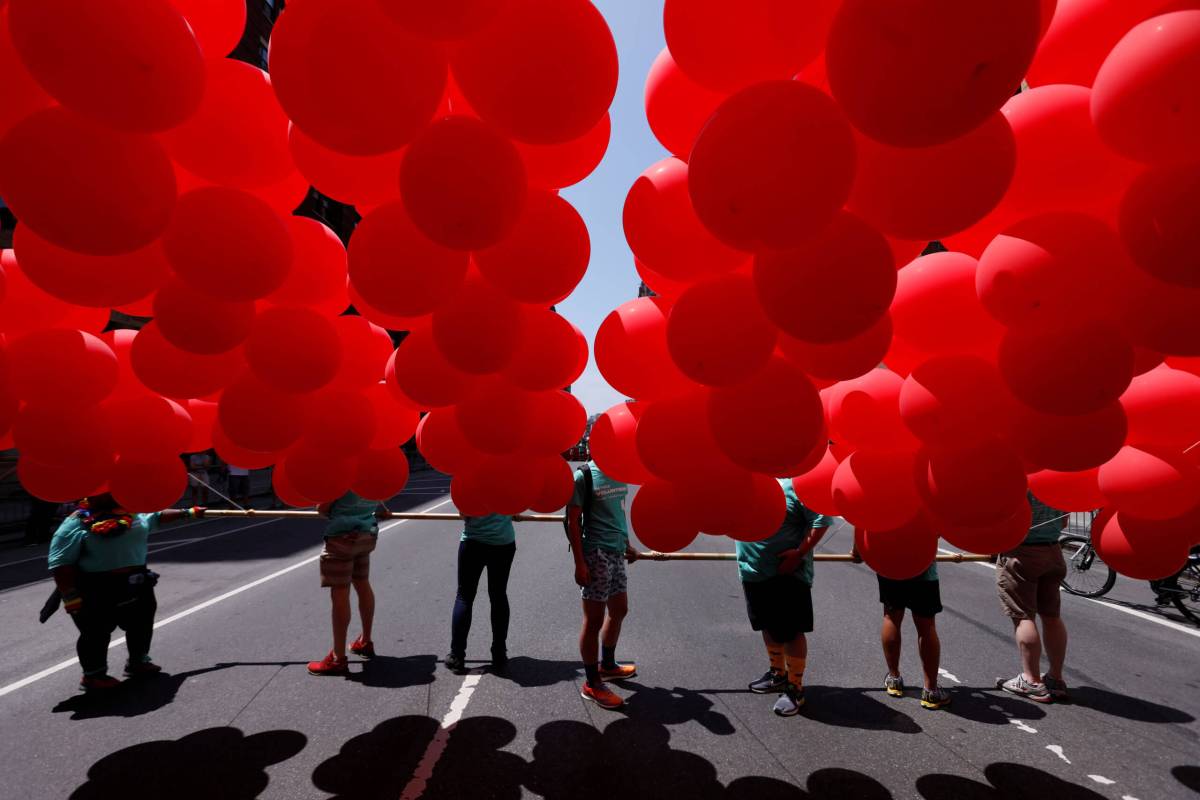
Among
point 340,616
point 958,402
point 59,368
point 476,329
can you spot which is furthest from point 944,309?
point 340,616

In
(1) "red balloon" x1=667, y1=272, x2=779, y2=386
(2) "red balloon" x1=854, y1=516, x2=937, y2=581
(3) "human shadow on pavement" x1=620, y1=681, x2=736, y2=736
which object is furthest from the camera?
(3) "human shadow on pavement" x1=620, y1=681, x2=736, y2=736

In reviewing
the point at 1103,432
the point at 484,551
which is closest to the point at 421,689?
the point at 484,551

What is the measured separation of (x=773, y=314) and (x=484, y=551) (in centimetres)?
373

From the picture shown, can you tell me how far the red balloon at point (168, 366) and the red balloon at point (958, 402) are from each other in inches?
91.9

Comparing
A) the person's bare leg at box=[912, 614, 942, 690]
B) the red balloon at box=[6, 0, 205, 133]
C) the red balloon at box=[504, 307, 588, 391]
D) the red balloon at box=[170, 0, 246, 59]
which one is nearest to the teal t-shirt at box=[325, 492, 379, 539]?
the red balloon at box=[504, 307, 588, 391]

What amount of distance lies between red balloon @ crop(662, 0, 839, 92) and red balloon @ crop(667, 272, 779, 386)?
523 millimetres

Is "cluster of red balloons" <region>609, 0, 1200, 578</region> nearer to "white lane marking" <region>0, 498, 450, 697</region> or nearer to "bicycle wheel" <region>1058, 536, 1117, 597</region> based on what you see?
"white lane marking" <region>0, 498, 450, 697</region>

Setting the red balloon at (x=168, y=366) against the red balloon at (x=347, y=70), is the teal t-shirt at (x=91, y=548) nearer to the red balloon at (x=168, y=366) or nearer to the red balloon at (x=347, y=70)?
the red balloon at (x=168, y=366)

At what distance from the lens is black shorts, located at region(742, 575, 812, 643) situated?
146 inches

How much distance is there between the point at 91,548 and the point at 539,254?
15.2 feet

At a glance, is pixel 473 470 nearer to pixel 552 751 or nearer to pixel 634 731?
pixel 552 751

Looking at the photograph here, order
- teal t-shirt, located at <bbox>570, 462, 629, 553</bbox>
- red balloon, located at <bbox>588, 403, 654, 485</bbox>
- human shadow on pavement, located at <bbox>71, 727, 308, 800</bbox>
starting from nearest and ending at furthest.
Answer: red balloon, located at <bbox>588, 403, 654, 485</bbox>
human shadow on pavement, located at <bbox>71, 727, 308, 800</bbox>
teal t-shirt, located at <bbox>570, 462, 629, 553</bbox>

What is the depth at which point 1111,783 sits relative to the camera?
10.1ft

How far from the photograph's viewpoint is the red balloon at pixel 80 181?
1.27 meters
